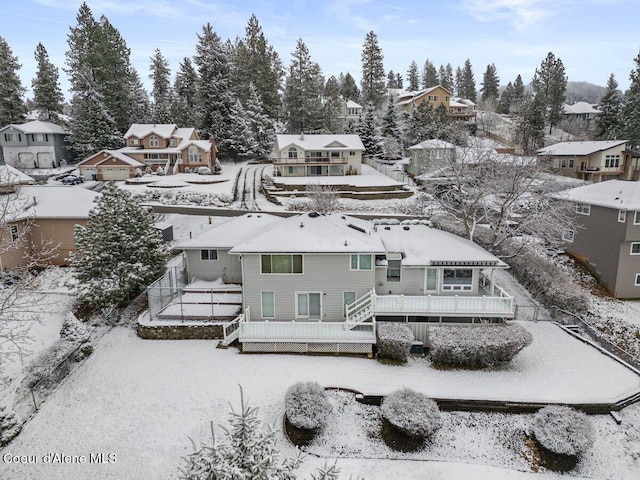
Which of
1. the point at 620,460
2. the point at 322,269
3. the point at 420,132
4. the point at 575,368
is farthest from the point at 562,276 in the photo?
the point at 420,132

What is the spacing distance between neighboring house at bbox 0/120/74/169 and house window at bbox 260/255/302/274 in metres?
47.3

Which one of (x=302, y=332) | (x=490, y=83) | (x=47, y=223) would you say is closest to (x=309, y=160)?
(x=47, y=223)

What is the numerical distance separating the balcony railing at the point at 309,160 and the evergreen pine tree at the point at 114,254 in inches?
1072

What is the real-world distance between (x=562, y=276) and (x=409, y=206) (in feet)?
53.2

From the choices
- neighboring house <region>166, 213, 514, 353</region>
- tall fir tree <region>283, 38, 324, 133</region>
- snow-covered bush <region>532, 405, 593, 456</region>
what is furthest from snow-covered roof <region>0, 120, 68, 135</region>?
snow-covered bush <region>532, 405, 593, 456</region>

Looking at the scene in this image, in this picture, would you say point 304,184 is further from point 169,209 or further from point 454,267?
point 454,267

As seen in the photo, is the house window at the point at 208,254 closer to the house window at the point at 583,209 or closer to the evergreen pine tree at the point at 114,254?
the evergreen pine tree at the point at 114,254

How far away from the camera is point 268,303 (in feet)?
61.6

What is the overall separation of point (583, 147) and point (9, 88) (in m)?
73.0

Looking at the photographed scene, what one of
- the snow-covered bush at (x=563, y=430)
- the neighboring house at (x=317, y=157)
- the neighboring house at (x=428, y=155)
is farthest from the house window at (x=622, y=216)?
the neighboring house at (x=317, y=157)

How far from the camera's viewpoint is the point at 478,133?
227 feet

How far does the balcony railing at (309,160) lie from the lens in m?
47.9

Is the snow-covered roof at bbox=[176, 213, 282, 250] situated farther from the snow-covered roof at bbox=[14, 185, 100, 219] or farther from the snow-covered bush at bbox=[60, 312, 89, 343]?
the snow-covered roof at bbox=[14, 185, 100, 219]

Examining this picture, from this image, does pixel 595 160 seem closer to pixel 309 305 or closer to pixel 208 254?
pixel 309 305
